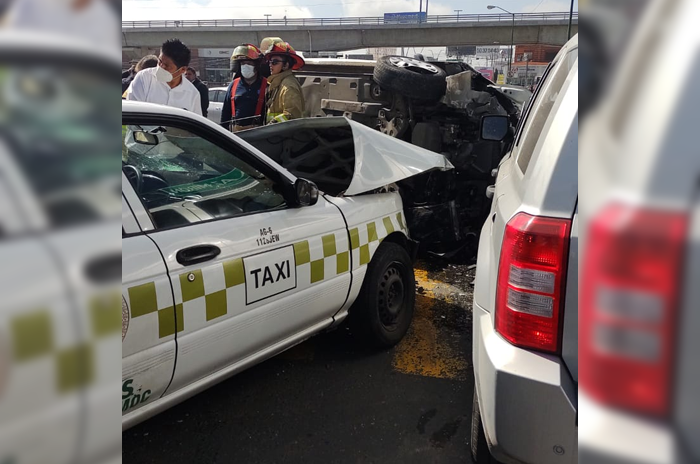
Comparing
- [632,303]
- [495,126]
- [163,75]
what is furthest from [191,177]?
[163,75]

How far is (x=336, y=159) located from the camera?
366 centimetres

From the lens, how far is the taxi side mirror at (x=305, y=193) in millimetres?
2572

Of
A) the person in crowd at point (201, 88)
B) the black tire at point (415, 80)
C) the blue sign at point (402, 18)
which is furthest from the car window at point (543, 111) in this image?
the blue sign at point (402, 18)

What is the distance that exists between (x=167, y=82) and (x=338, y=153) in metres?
1.95

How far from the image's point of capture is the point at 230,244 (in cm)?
218

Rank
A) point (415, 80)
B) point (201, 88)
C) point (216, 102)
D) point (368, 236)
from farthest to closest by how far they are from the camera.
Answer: point (216, 102)
point (201, 88)
point (415, 80)
point (368, 236)

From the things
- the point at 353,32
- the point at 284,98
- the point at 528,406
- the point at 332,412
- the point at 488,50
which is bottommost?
the point at 332,412

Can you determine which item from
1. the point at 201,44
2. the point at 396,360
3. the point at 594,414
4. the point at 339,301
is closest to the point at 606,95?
the point at 594,414

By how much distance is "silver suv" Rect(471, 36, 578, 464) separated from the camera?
1402 mm

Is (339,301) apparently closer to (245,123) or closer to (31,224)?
(31,224)

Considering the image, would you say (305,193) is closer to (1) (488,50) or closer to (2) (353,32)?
(2) (353,32)

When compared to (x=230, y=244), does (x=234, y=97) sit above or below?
above

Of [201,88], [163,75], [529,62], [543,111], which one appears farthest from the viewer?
[529,62]

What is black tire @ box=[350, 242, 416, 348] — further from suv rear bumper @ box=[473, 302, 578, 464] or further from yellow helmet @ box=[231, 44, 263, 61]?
yellow helmet @ box=[231, 44, 263, 61]
